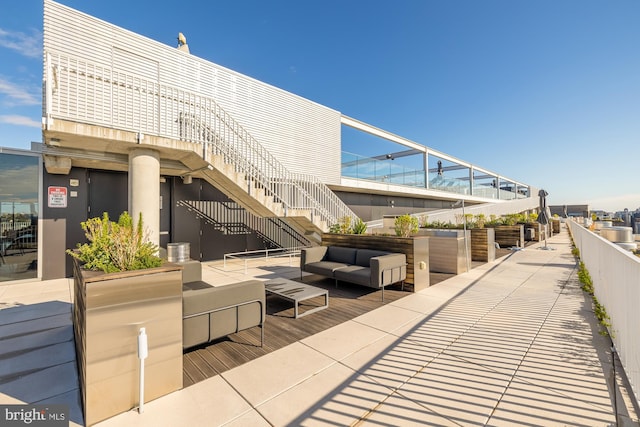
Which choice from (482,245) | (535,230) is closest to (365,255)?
(482,245)

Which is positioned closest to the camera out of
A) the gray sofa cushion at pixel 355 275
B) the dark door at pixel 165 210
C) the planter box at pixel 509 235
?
the gray sofa cushion at pixel 355 275

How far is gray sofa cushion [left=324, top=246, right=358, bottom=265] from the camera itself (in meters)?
6.12

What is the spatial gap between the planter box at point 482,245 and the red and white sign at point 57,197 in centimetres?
1301

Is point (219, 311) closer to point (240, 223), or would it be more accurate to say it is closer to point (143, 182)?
point (143, 182)

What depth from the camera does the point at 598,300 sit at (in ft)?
14.4

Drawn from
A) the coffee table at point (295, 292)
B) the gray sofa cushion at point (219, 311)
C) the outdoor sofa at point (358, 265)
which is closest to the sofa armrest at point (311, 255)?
the outdoor sofa at point (358, 265)

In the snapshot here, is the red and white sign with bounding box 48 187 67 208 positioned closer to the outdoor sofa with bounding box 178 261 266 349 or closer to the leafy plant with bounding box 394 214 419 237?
the outdoor sofa with bounding box 178 261 266 349

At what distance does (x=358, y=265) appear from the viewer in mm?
5930

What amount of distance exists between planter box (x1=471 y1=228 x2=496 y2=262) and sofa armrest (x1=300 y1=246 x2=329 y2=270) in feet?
19.9

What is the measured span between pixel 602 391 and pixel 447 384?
1.33 metres

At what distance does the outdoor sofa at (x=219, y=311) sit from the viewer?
8.64 ft

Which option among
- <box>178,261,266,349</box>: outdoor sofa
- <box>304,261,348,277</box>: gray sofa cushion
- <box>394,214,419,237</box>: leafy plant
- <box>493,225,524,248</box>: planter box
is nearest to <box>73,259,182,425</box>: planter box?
<box>178,261,266,349</box>: outdoor sofa

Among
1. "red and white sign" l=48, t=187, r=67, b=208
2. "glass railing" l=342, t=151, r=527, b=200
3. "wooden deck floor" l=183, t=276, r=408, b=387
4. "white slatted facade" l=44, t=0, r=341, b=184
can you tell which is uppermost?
"white slatted facade" l=44, t=0, r=341, b=184

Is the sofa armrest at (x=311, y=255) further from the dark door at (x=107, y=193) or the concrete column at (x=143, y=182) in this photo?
the dark door at (x=107, y=193)
